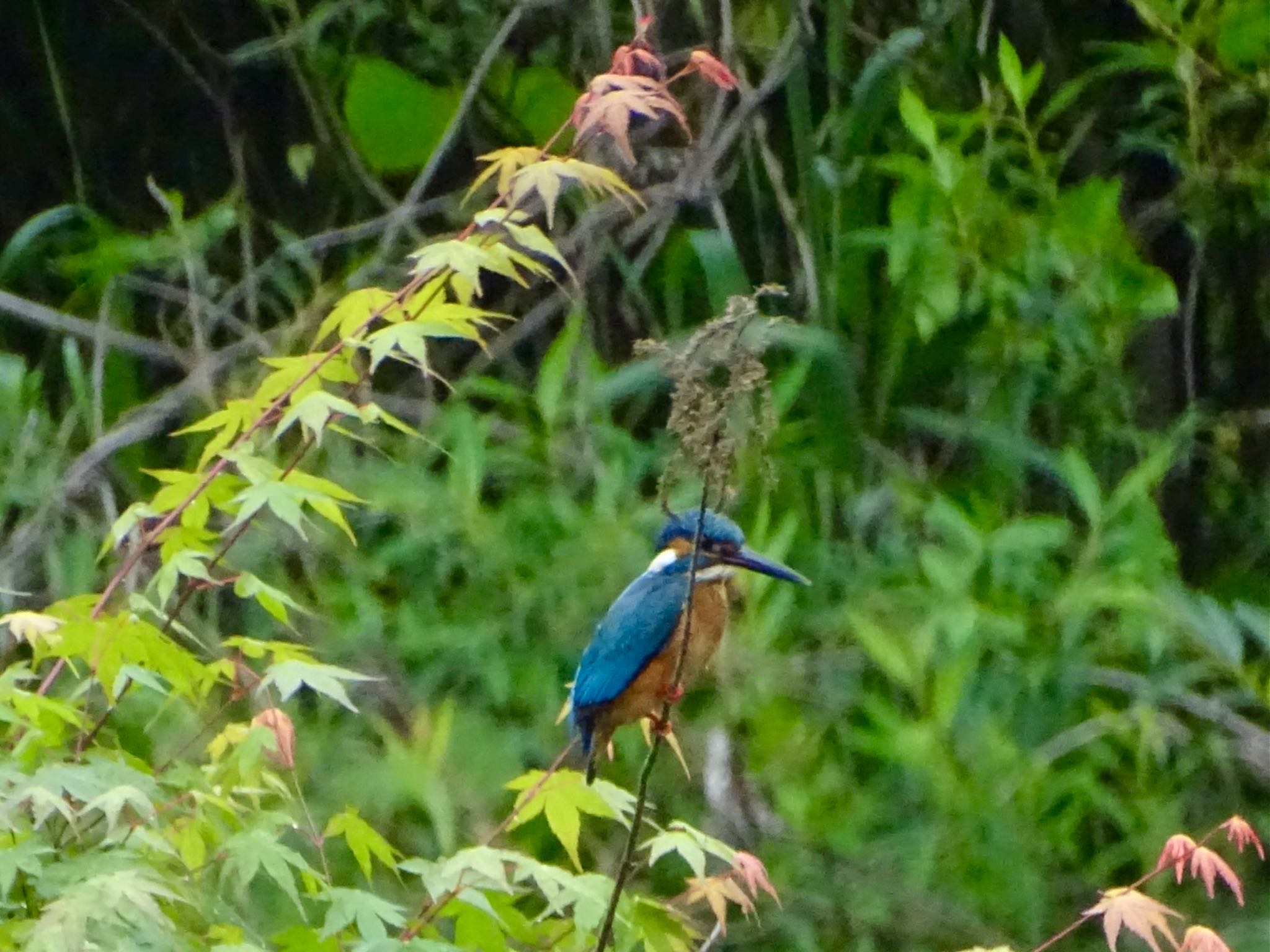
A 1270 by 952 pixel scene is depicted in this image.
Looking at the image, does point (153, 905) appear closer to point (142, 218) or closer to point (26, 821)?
point (26, 821)

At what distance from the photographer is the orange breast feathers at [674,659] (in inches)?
79.5

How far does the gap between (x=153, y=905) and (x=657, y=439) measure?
63.3 inches

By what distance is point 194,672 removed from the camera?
5.78 feet

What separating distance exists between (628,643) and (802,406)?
3.46 feet

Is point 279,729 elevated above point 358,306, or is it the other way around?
point 358,306

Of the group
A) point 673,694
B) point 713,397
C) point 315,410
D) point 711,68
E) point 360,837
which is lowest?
point 360,837

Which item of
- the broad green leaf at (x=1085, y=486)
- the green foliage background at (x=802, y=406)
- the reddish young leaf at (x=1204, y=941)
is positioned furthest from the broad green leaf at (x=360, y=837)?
the broad green leaf at (x=1085, y=486)

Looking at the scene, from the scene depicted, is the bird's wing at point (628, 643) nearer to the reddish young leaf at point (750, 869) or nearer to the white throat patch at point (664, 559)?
the white throat patch at point (664, 559)

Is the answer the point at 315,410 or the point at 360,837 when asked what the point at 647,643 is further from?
the point at 315,410

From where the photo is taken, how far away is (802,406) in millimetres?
3002

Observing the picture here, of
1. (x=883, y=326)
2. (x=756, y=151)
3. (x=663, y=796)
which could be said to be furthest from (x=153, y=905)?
(x=756, y=151)

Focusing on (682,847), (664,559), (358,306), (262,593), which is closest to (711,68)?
(358,306)

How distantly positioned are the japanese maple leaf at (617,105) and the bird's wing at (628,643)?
54 centimetres

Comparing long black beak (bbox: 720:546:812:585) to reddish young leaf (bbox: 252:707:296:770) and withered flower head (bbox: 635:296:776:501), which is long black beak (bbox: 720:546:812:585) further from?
withered flower head (bbox: 635:296:776:501)
